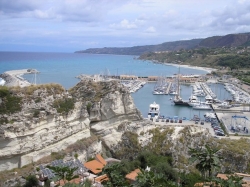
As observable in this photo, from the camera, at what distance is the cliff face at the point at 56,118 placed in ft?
81.1

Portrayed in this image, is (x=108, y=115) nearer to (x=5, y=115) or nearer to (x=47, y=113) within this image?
(x=47, y=113)

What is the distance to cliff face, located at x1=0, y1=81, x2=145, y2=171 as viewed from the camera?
24719 mm

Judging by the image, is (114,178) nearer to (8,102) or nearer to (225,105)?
(8,102)

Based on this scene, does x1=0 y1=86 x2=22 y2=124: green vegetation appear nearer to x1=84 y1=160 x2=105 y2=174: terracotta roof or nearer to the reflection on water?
x1=84 y1=160 x2=105 y2=174: terracotta roof

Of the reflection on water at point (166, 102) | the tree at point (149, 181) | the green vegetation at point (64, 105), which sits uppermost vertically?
the green vegetation at point (64, 105)

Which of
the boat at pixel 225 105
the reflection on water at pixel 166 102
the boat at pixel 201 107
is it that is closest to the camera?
the reflection on water at pixel 166 102

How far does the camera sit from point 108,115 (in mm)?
33344

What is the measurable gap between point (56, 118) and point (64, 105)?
5.44 feet

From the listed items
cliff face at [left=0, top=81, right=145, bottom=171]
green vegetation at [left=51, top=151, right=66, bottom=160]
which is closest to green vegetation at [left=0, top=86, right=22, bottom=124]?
cliff face at [left=0, top=81, right=145, bottom=171]

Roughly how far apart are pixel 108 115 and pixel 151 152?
20.7 ft

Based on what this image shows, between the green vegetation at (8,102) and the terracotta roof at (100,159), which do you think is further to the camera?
the terracotta roof at (100,159)

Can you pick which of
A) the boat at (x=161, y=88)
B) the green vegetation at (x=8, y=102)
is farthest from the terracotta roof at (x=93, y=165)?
the boat at (x=161, y=88)

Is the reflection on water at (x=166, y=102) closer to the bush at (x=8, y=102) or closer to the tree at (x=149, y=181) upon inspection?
the bush at (x=8, y=102)

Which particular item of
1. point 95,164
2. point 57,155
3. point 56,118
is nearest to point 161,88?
point 95,164
